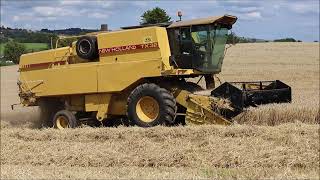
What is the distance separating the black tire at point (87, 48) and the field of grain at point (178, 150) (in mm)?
2100

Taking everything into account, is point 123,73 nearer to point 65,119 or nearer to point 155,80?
point 155,80

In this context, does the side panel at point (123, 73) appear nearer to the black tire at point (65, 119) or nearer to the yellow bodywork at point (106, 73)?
the yellow bodywork at point (106, 73)

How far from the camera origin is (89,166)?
8438mm

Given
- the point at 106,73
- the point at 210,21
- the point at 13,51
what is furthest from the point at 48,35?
the point at 13,51

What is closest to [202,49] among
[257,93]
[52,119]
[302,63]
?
[257,93]

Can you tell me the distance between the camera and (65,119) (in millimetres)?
12398

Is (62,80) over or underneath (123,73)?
underneath

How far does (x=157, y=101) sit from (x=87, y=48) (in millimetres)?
2550

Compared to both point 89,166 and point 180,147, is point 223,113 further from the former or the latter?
point 89,166

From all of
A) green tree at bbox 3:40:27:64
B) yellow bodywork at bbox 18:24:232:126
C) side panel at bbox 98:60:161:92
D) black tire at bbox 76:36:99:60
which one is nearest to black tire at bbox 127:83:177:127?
yellow bodywork at bbox 18:24:232:126

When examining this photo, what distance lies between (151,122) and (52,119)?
371 centimetres

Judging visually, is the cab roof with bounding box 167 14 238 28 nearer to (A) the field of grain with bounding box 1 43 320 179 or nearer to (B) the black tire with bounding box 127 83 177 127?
(B) the black tire with bounding box 127 83 177 127

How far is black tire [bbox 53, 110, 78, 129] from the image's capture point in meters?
12.1

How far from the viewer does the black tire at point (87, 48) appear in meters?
11.9
